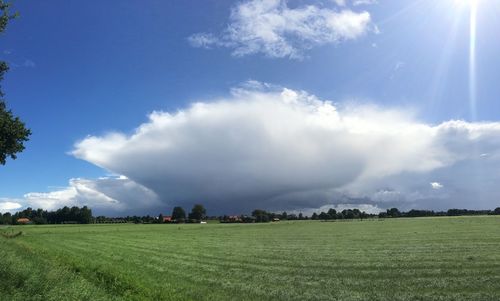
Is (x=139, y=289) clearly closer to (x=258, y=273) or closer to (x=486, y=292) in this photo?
(x=258, y=273)

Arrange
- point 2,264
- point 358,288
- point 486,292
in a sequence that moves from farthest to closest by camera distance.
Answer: point 2,264
point 358,288
point 486,292

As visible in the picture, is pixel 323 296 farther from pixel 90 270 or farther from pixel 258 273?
pixel 90 270

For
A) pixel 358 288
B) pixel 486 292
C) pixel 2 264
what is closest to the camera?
pixel 486 292

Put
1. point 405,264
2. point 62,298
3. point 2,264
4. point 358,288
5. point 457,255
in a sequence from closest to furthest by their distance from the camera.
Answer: point 62,298, point 358,288, point 2,264, point 405,264, point 457,255

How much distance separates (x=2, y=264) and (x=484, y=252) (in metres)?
35.3

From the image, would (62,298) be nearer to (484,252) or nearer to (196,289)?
(196,289)

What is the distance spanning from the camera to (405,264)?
31.2 meters

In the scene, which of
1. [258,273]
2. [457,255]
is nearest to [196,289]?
[258,273]

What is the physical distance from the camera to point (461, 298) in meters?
19.4

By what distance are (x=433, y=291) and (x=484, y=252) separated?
730 inches

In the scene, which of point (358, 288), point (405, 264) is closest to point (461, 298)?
point (358, 288)

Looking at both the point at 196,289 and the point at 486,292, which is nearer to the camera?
the point at 486,292

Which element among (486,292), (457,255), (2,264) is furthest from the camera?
(457,255)

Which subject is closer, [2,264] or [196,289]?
[196,289]
